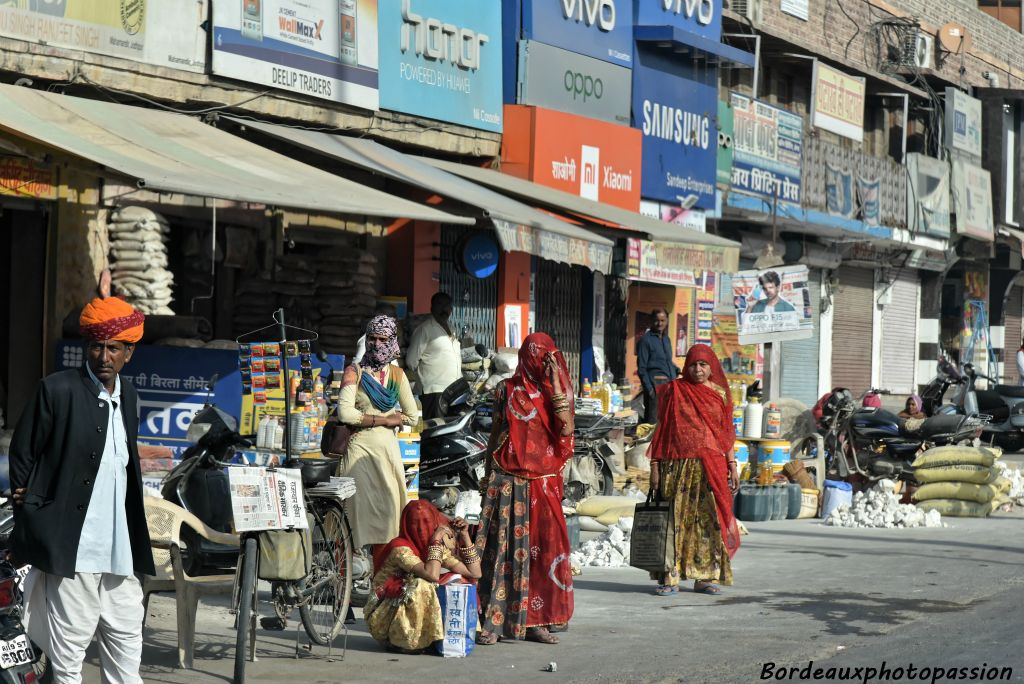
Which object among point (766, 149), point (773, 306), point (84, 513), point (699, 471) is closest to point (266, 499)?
point (84, 513)

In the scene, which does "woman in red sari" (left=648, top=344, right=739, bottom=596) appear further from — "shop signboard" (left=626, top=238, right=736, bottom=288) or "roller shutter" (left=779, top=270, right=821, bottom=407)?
"roller shutter" (left=779, top=270, right=821, bottom=407)

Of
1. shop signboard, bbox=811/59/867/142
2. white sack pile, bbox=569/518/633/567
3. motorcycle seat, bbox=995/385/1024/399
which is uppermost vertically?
shop signboard, bbox=811/59/867/142

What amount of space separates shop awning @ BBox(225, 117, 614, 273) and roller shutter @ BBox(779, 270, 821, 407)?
11.7 meters

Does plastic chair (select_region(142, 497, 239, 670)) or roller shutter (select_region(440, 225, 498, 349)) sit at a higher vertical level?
roller shutter (select_region(440, 225, 498, 349))

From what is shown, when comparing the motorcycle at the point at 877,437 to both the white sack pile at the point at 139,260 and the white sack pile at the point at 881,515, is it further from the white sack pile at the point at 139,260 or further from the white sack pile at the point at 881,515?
the white sack pile at the point at 139,260

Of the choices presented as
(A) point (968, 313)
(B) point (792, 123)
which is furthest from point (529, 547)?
(A) point (968, 313)

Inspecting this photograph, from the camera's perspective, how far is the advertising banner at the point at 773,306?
16891 mm

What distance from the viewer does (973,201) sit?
102 feet

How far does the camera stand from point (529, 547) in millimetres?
8000

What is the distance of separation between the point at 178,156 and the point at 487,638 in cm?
419

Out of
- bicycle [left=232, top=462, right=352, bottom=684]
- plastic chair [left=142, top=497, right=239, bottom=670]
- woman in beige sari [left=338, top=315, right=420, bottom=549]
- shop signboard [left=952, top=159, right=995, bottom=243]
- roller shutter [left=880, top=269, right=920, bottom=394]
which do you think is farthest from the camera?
shop signboard [left=952, top=159, right=995, bottom=243]

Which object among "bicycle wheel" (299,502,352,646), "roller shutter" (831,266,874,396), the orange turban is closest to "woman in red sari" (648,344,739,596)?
"bicycle wheel" (299,502,352,646)

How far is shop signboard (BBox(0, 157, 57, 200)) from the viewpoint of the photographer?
10914 millimetres

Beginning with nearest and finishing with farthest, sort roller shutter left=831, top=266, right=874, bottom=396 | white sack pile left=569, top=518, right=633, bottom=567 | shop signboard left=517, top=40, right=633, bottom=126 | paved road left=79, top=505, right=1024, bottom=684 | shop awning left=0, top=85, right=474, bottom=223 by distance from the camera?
paved road left=79, top=505, right=1024, bottom=684, shop awning left=0, top=85, right=474, bottom=223, white sack pile left=569, top=518, right=633, bottom=567, shop signboard left=517, top=40, right=633, bottom=126, roller shutter left=831, top=266, right=874, bottom=396
